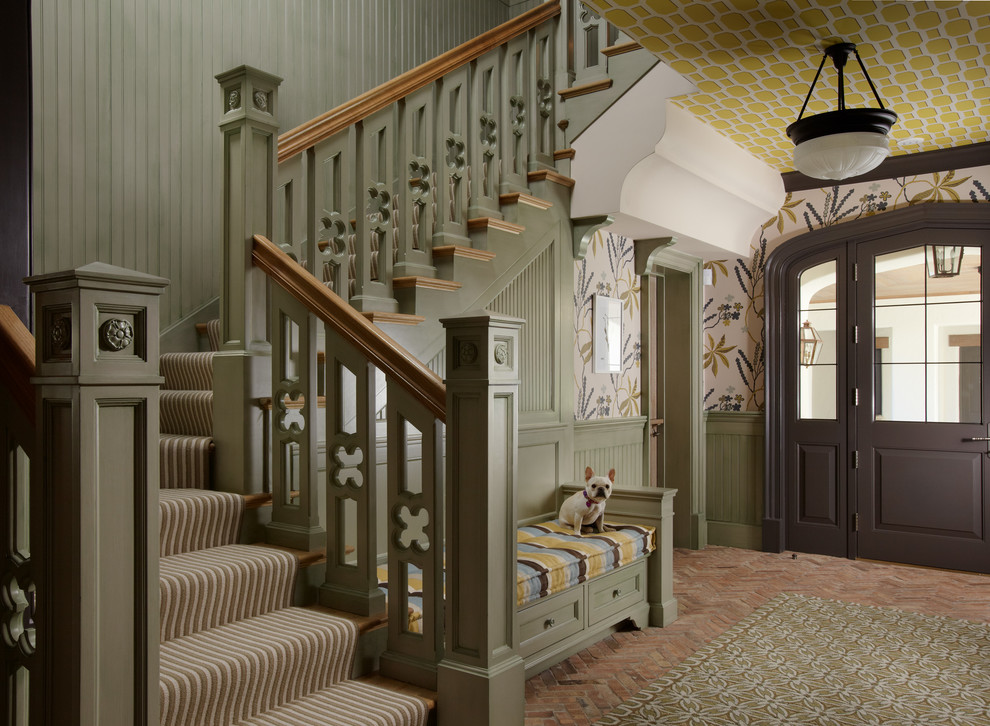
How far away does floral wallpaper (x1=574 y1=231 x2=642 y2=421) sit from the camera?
5449mm

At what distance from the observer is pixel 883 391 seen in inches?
241

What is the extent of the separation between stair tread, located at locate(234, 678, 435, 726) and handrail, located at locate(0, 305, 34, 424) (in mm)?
1133

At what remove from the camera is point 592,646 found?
4160 millimetres

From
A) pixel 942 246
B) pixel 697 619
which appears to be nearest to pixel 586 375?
pixel 697 619

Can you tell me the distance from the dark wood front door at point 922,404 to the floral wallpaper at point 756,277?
338 mm

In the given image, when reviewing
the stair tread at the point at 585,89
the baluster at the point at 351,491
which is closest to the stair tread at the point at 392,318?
the baluster at the point at 351,491

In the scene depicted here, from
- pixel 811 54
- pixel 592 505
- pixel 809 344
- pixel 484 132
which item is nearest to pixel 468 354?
pixel 592 505

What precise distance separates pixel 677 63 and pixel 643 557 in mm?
2734

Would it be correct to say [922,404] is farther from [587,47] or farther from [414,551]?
[414,551]

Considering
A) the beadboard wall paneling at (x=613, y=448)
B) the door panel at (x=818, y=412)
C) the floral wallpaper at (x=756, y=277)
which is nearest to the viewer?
the beadboard wall paneling at (x=613, y=448)

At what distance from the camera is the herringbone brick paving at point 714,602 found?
3516 millimetres

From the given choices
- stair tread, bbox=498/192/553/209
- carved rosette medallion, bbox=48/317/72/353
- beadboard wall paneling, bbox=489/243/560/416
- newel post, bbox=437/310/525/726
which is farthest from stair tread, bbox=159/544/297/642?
stair tread, bbox=498/192/553/209

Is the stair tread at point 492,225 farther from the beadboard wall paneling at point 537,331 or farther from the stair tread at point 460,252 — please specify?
the beadboard wall paneling at point 537,331

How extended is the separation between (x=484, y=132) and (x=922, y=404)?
403 cm
